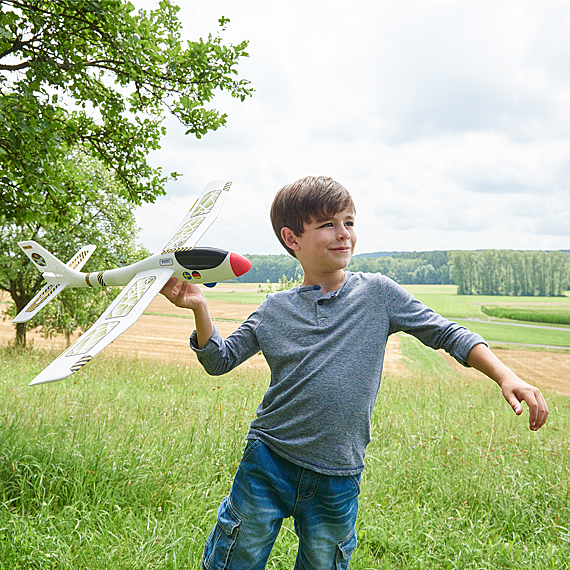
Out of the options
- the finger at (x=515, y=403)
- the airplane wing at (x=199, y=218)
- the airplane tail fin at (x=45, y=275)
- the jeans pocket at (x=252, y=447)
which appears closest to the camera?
the finger at (x=515, y=403)

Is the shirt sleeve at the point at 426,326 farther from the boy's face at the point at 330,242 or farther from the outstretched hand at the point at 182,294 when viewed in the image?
the outstretched hand at the point at 182,294

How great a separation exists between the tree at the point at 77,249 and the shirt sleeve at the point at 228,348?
826 centimetres

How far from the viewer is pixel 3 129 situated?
12.7 ft

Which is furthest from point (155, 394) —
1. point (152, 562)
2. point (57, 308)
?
point (57, 308)

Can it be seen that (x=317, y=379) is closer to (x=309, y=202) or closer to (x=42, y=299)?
(x=309, y=202)

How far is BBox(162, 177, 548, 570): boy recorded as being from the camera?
161 cm

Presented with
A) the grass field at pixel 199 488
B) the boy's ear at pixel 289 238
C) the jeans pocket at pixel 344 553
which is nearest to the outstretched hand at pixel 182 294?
the boy's ear at pixel 289 238

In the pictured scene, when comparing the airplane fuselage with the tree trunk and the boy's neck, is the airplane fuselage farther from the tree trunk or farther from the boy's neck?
the tree trunk

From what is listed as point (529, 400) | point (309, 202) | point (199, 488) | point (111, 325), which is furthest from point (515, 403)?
point (199, 488)

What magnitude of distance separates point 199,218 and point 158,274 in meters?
0.38

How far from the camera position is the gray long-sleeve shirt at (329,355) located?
1623mm

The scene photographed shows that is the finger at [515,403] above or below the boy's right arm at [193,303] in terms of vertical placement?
below

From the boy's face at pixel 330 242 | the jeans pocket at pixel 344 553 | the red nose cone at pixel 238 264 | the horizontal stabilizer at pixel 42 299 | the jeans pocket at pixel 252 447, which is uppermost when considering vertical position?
the boy's face at pixel 330 242

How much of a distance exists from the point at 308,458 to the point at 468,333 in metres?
0.79
